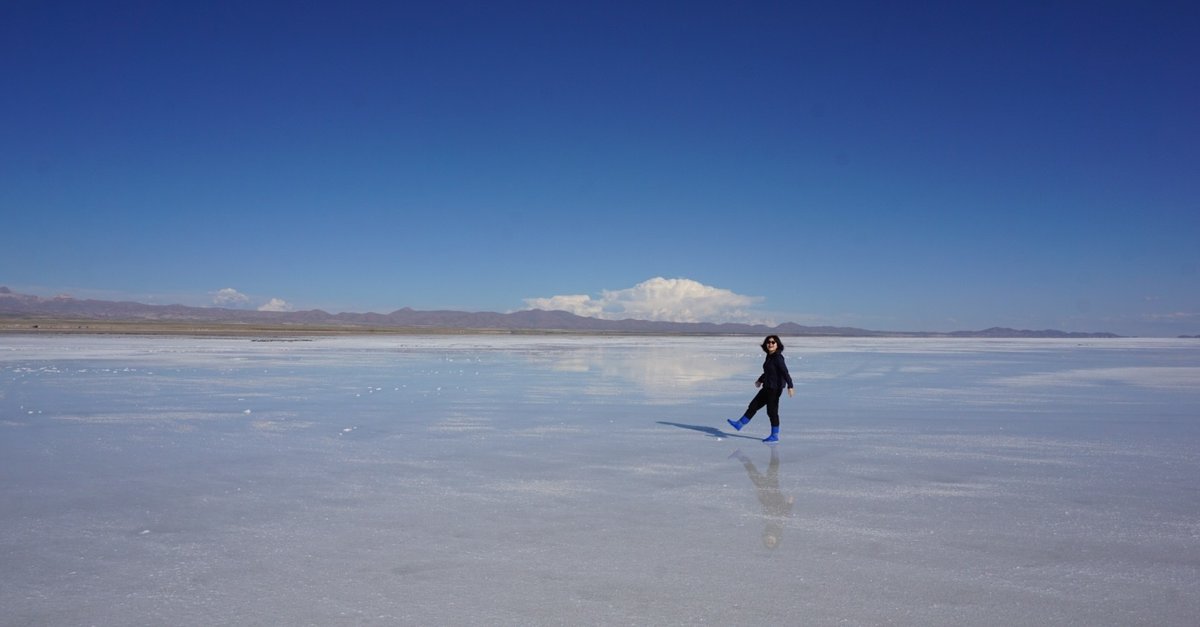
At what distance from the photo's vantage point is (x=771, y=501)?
6539 millimetres

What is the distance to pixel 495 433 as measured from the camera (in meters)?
10.2

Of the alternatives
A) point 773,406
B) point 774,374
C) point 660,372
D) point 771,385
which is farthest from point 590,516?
point 660,372

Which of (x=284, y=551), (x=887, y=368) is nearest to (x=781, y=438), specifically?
(x=284, y=551)

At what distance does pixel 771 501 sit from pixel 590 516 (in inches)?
61.7

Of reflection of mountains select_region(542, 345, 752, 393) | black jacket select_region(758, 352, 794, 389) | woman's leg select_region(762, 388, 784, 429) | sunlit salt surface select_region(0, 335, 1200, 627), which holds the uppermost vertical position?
black jacket select_region(758, 352, 794, 389)

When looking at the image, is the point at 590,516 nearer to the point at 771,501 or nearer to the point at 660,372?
the point at 771,501

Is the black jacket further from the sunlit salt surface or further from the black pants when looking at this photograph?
the sunlit salt surface

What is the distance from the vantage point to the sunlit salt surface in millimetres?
4203

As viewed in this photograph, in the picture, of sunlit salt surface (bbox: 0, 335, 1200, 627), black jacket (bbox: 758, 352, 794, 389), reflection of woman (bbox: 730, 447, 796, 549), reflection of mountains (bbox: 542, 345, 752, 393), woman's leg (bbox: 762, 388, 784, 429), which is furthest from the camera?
reflection of mountains (bbox: 542, 345, 752, 393)

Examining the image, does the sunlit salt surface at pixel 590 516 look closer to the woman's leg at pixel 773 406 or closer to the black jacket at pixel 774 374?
the woman's leg at pixel 773 406

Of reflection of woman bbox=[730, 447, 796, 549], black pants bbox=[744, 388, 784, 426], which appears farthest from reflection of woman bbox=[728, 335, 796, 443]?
reflection of woman bbox=[730, 447, 796, 549]

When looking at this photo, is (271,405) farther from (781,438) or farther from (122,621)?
(122,621)

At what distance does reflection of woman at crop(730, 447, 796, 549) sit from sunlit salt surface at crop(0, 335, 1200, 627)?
34mm

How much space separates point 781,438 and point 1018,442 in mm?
2777
